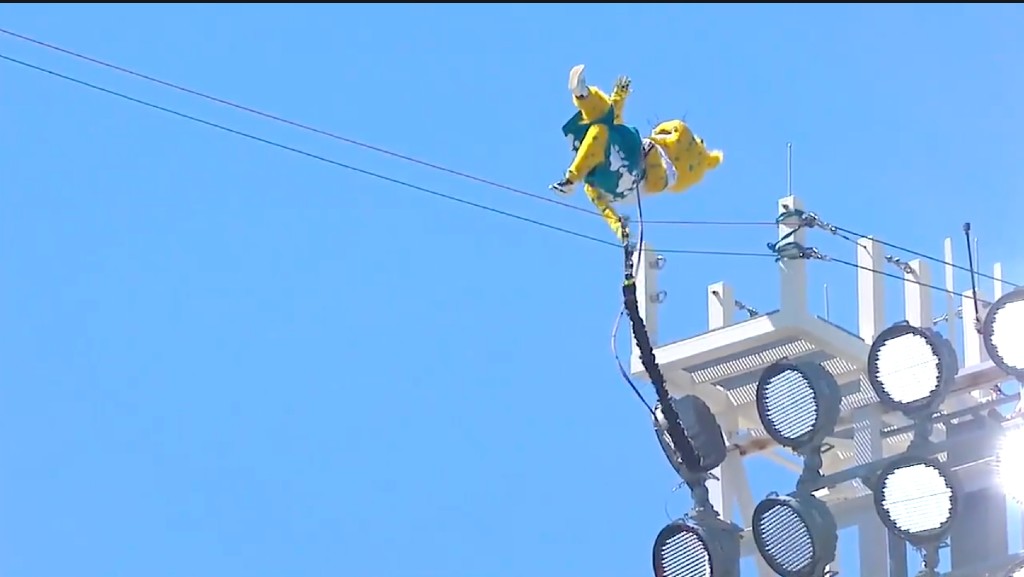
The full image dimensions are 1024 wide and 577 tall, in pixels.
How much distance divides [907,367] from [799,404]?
0.59 metres

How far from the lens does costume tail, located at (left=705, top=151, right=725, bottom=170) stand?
39.6 ft

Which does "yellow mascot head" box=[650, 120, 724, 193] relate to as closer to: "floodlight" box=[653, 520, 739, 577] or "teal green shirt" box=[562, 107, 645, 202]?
"teal green shirt" box=[562, 107, 645, 202]

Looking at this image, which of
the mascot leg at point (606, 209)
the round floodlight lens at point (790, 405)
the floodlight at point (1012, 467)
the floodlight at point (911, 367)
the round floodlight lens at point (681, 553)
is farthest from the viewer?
the round floodlight lens at point (681, 553)

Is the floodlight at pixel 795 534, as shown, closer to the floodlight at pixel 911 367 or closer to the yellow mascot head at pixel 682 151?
the floodlight at pixel 911 367

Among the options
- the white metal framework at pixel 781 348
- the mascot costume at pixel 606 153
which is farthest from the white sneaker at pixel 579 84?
the white metal framework at pixel 781 348

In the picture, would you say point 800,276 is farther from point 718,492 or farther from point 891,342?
point 891,342

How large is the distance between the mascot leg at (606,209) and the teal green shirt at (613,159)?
0.08 feet

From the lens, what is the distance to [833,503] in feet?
43.2

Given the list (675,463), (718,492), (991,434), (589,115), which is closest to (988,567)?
(991,434)

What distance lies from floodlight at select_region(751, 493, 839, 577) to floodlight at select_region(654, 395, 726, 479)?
0.59 m

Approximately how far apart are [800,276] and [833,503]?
1.53 metres

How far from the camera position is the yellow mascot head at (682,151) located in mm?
11844

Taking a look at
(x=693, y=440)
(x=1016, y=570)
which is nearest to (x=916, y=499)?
(x=1016, y=570)

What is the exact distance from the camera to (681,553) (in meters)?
11.7
